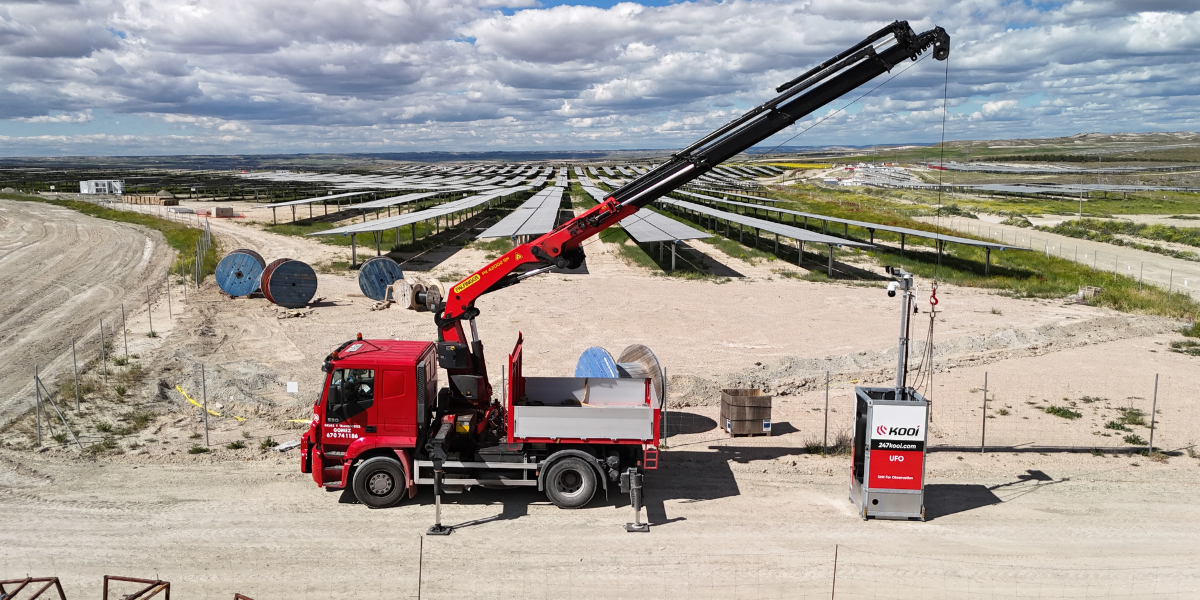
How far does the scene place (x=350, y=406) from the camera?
12.1 meters

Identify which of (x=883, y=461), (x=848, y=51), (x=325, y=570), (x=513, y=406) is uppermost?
(x=848, y=51)

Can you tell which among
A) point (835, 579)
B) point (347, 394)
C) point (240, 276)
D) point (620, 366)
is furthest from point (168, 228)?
point (835, 579)

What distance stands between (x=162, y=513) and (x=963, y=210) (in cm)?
8175

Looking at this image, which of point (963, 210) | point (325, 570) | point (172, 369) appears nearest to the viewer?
point (325, 570)

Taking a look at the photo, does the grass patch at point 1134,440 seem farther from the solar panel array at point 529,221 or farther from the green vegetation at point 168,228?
the green vegetation at point 168,228

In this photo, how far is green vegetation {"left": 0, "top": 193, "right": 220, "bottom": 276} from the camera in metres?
38.8

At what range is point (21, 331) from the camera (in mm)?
24516

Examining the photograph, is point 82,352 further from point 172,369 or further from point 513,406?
point 513,406

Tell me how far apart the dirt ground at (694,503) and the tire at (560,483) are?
203 mm

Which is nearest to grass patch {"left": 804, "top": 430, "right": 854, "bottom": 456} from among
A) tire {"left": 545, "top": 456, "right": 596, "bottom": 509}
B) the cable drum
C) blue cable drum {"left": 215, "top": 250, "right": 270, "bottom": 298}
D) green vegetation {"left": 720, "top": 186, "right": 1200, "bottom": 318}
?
the cable drum

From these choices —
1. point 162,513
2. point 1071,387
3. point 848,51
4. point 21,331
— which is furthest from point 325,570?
point 21,331

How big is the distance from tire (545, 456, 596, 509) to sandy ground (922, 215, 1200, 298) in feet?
109

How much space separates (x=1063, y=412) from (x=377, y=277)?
75.2 ft

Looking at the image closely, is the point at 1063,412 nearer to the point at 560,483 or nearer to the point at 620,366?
the point at 620,366
